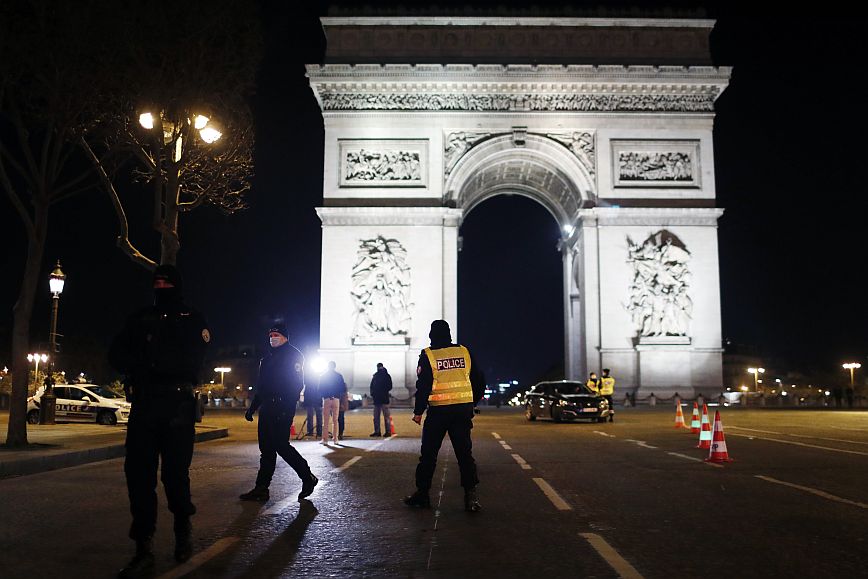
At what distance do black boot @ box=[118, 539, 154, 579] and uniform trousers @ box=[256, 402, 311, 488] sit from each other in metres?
3.11

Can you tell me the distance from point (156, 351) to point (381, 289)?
31240 millimetres

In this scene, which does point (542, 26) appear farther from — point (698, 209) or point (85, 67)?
point (85, 67)

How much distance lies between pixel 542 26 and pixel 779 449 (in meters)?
27.7

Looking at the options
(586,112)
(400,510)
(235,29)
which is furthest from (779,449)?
(586,112)

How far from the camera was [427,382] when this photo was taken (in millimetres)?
8148

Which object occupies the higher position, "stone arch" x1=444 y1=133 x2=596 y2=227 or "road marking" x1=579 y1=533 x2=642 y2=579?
"stone arch" x1=444 y1=133 x2=596 y2=227

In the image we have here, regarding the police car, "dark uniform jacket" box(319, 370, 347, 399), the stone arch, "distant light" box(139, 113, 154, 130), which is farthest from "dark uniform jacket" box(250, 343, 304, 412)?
the stone arch

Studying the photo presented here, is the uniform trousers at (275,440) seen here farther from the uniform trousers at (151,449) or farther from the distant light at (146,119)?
the distant light at (146,119)

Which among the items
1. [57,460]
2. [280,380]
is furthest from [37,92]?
[280,380]

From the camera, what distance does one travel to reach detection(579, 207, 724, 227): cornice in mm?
37406

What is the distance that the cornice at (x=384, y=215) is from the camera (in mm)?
37156

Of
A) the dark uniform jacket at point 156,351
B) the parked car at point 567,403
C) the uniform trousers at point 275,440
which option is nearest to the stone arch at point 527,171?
the parked car at point 567,403

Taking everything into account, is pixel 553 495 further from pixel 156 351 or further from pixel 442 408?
pixel 156 351

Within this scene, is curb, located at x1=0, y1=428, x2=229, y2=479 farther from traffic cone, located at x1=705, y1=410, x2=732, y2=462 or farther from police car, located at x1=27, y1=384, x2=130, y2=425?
police car, located at x1=27, y1=384, x2=130, y2=425
